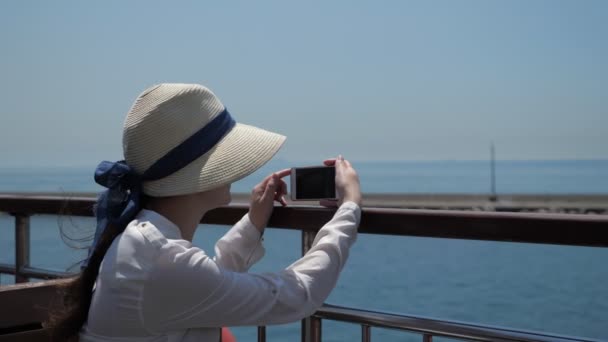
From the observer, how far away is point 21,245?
2.65 m

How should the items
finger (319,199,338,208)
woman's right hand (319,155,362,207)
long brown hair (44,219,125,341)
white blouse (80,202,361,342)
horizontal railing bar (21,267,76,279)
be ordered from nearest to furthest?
1. white blouse (80,202,361,342)
2. long brown hair (44,219,125,341)
3. woman's right hand (319,155,362,207)
4. finger (319,199,338,208)
5. horizontal railing bar (21,267,76,279)

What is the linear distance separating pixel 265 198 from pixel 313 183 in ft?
0.53

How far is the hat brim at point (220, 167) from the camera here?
151 centimetres

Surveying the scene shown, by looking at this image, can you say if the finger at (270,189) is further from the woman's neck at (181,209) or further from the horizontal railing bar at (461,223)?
the woman's neck at (181,209)

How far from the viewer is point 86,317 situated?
150cm

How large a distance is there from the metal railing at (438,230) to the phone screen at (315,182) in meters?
0.04

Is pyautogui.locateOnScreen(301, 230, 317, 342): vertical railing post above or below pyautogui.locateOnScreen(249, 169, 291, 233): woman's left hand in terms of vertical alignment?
below

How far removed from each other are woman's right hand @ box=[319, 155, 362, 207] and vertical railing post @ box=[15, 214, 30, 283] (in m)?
1.46

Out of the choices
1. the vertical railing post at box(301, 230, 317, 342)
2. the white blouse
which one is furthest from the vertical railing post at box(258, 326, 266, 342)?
the white blouse

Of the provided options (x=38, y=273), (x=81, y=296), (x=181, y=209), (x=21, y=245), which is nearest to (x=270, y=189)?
(x=181, y=209)

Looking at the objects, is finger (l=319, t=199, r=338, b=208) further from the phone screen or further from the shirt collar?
the shirt collar

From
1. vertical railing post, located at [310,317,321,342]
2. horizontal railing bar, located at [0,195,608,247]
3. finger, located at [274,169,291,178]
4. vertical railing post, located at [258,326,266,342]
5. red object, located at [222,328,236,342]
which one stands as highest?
finger, located at [274,169,291,178]

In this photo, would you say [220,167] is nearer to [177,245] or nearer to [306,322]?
[177,245]

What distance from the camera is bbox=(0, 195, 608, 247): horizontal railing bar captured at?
1437mm
